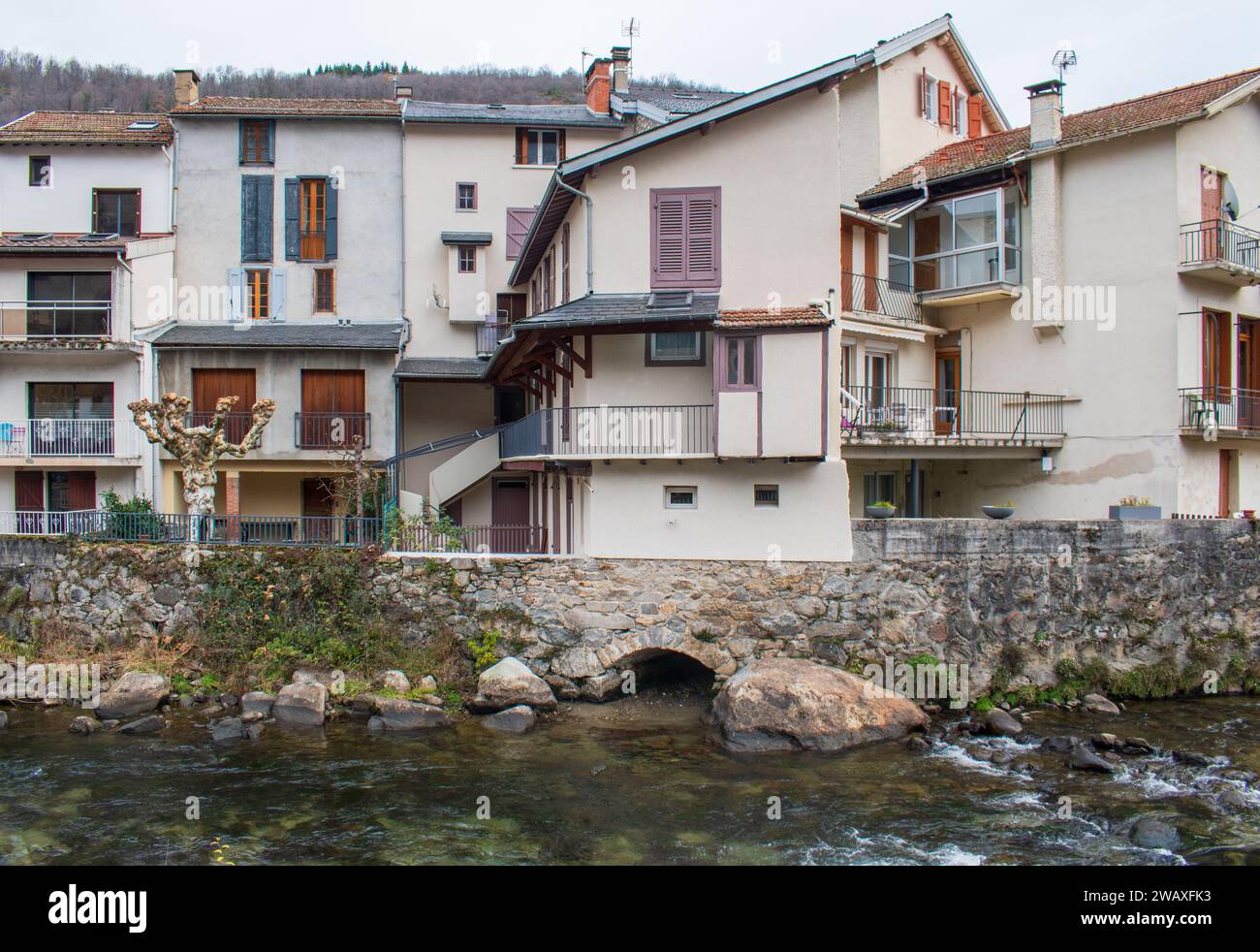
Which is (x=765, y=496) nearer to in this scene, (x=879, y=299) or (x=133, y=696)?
(x=879, y=299)

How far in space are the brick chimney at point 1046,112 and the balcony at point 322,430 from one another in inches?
818

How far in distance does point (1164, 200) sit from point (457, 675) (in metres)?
20.5

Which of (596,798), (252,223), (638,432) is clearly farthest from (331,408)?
(596,798)

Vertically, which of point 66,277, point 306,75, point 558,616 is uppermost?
point 306,75

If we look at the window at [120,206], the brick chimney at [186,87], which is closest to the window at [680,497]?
the window at [120,206]

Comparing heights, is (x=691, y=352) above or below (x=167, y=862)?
above

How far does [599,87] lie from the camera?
104 feet

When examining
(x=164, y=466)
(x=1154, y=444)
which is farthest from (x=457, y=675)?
(x=1154, y=444)

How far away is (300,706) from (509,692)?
4181 millimetres

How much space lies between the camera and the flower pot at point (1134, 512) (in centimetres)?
2141

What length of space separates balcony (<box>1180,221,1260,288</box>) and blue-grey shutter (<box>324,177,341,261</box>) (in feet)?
80.1

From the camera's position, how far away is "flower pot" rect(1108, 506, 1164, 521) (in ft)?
70.2
